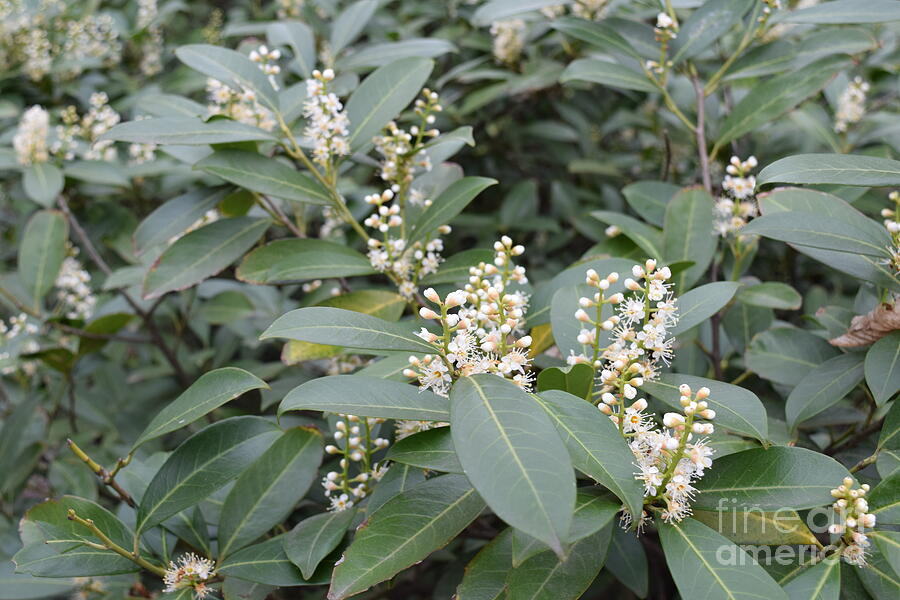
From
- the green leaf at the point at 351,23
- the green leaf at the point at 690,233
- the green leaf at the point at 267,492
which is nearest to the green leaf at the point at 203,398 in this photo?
the green leaf at the point at 267,492

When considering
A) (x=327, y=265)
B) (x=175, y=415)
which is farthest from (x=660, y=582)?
(x=175, y=415)

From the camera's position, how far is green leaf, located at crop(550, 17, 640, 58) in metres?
2.23

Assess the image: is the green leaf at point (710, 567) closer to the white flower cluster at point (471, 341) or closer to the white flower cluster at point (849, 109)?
the white flower cluster at point (471, 341)

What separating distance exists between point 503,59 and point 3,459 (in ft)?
7.83

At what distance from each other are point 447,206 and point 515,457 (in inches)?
34.5

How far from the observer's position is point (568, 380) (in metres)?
1.34

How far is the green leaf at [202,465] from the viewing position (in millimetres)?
1518

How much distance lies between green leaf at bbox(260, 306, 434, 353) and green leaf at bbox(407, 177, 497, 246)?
0.54 metres

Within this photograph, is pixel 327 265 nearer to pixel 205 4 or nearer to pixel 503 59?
pixel 503 59

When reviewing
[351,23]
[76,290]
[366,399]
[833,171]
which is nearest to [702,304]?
[833,171]

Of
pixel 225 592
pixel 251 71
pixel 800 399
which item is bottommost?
pixel 225 592

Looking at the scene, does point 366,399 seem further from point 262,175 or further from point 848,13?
point 848,13

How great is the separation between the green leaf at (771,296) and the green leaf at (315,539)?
1151 mm

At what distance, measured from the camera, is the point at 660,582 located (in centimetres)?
A: 205
